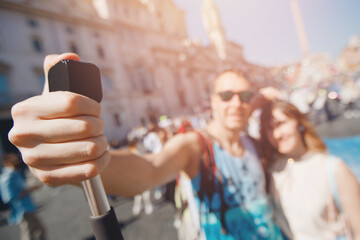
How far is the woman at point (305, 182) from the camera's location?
A: 117 centimetres

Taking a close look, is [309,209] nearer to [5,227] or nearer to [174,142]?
[174,142]

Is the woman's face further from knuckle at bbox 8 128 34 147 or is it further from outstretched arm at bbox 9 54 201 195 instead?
knuckle at bbox 8 128 34 147

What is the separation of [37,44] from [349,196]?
20.5 metres

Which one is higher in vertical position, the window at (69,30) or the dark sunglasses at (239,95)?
the window at (69,30)

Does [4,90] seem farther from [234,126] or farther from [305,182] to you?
[305,182]

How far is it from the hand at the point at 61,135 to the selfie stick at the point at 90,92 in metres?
0.03

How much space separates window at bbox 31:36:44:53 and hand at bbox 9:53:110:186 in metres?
19.7

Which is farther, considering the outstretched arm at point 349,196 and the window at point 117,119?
the window at point 117,119

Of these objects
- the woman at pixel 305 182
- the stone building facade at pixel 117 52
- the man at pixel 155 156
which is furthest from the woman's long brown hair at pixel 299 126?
the stone building facade at pixel 117 52

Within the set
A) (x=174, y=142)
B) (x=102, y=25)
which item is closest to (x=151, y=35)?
(x=102, y=25)

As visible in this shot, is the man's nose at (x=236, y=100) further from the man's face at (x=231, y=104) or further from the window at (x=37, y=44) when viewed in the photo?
the window at (x=37, y=44)

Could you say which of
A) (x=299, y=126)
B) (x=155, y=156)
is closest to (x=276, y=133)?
(x=299, y=126)

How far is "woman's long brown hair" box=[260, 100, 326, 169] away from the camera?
1.40m

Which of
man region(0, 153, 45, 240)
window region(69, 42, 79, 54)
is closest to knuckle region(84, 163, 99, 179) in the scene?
man region(0, 153, 45, 240)
